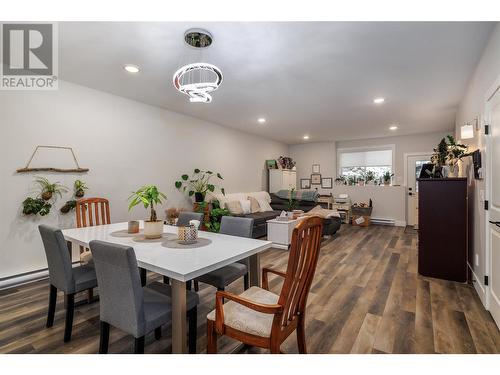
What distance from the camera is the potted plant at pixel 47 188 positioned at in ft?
10.2

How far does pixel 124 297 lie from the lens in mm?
1417

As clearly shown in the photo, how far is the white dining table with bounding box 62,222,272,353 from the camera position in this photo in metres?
1.44

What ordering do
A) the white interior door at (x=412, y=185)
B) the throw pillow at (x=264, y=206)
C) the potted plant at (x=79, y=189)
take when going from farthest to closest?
→ the white interior door at (x=412, y=185) → the throw pillow at (x=264, y=206) → the potted plant at (x=79, y=189)

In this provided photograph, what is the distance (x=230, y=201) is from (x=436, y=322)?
3.94 meters

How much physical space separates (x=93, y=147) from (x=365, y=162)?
6.91m

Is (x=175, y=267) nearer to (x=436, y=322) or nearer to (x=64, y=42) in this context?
(x=436, y=322)

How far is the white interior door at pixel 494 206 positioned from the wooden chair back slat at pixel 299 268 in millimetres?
1746

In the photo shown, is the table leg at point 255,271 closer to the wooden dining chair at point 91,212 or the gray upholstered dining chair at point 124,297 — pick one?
the gray upholstered dining chair at point 124,297

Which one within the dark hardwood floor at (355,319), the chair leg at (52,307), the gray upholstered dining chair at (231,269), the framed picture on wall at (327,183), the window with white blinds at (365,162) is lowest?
the dark hardwood floor at (355,319)

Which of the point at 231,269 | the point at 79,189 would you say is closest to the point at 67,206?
the point at 79,189

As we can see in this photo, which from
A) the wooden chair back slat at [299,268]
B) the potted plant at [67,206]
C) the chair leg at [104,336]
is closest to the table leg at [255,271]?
the wooden chair back slat at [299,268]

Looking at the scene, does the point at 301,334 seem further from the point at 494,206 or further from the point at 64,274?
the point at 494,206

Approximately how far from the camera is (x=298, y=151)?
8.52m

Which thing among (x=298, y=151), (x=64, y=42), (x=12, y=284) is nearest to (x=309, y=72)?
(x=64, y=42)
